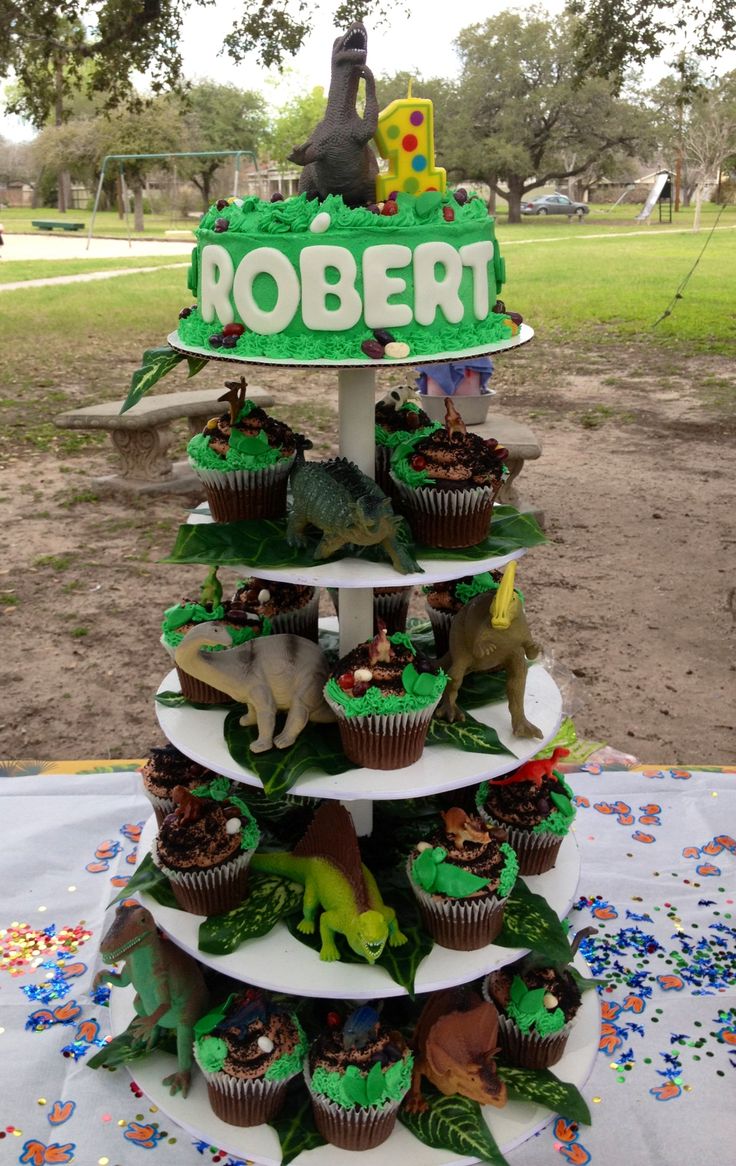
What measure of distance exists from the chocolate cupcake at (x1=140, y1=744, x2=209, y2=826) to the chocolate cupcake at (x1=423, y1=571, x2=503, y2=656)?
2.96ft

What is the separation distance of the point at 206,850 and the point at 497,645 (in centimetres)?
105

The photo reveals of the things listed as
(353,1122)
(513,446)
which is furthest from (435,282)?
(513,446)

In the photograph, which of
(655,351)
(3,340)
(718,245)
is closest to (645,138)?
(718,245)

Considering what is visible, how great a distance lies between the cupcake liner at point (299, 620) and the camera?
132 inches

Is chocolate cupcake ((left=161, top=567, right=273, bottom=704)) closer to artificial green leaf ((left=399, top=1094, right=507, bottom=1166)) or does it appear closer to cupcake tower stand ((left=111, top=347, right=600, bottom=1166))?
cupcake tower stand ((left=111, top=347, right=600, bottom=1166))

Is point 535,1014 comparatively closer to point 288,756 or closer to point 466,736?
point 466,736

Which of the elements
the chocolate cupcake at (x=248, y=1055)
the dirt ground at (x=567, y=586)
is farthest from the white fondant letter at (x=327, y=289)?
the dirt ground at (x=567, y=586)

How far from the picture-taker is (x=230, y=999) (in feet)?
9.91

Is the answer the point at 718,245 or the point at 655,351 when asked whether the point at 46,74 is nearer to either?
the point at 655,351

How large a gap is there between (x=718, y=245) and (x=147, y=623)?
28691 millimetres

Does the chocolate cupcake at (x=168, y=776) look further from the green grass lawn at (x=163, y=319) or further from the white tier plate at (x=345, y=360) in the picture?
the green grass lawn at (x=163, y=319)

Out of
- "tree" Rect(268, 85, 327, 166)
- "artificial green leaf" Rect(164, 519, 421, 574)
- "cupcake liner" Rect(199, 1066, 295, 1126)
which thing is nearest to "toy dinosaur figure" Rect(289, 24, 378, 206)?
"artificial green leaf" Rect(164, 519, 421, 574)

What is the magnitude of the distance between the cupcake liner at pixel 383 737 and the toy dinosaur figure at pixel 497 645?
0.26 meters

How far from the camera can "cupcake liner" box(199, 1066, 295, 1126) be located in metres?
2.91
